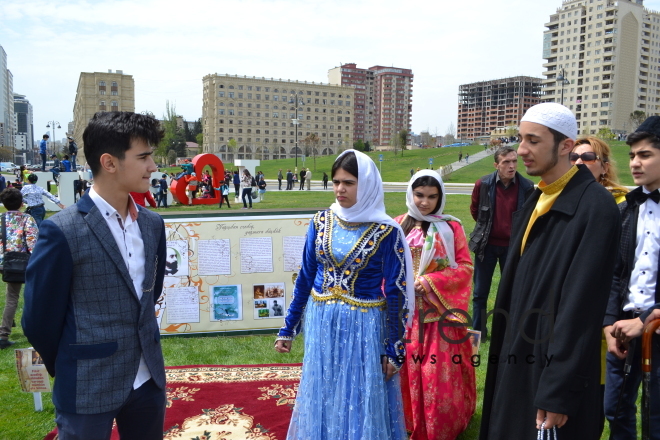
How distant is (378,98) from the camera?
536 feet

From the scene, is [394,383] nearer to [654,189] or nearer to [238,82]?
[654,189]

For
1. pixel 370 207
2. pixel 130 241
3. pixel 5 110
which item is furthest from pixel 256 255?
pixel 5 110

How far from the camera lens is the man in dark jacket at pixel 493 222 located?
17.8ft

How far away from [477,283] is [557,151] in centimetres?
342

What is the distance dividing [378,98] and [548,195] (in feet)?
547

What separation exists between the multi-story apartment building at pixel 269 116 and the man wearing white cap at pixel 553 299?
11283cm

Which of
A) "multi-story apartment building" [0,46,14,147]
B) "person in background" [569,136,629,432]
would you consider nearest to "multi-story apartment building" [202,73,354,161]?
"multi-story apartment building" [0,46,14,147]

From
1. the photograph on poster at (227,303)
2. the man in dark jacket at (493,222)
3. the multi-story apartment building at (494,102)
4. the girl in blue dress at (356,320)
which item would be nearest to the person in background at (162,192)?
the photograph on poster at (227,303)

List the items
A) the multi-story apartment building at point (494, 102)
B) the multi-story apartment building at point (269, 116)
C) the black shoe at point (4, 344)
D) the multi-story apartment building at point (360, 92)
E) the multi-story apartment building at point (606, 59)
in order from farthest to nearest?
the multi-story apartment building at point (360, 92) < the multi-story apartment building at point (494, 102) < the multi-story apartment building at point (269, 116) < the multi-story apartment building at point (606, 59) < the black shoe at point (4, 344)

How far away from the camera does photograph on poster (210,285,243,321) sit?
19.1 feet

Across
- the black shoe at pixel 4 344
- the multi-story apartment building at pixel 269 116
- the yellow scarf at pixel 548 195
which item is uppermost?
the multi-story apartment building at pixel 269 116

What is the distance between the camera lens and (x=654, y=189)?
284 centimetres

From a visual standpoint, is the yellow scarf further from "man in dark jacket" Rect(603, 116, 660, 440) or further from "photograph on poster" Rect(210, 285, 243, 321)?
"photograph on poster" Rect(210, 285, 243, 321)

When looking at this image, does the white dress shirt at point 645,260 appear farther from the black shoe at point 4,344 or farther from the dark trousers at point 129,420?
the black shoe at point 4,344
